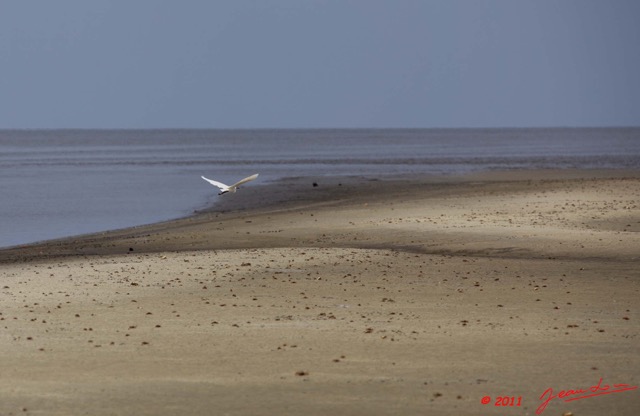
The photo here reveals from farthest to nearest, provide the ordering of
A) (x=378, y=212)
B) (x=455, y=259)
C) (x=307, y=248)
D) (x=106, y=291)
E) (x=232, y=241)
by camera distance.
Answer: (x=378, y=212), (x=232, y=241), (x=307, y=248), (x=455, y=259), (x=106, y=291)

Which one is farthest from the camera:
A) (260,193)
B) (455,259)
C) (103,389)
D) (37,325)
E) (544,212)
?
(260,193)

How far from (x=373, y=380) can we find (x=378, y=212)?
16436mm

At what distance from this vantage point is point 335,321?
10930 mm

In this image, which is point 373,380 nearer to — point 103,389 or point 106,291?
point 103,389

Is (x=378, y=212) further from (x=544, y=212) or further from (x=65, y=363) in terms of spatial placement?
(x=65, y=363)

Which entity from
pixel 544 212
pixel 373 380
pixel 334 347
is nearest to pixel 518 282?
pixel 334 347

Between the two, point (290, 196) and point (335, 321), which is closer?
point (335, 321)

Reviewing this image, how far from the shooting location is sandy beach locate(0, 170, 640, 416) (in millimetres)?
7910

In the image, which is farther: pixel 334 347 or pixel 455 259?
pixel 455 259

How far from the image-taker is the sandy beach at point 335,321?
7.91 metres

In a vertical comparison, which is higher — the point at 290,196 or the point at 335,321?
the point at 335,321

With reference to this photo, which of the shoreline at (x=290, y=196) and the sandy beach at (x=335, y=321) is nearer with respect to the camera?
the sandy beach at (x=335, y=321)

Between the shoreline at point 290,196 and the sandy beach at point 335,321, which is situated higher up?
the sandy beach at point 335,321

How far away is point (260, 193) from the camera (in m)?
39.7
